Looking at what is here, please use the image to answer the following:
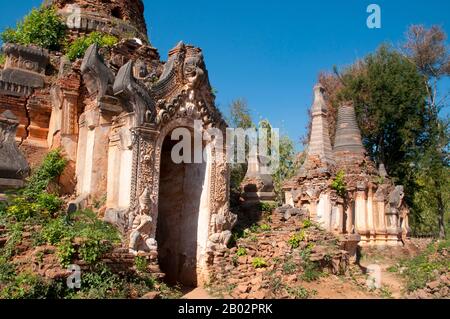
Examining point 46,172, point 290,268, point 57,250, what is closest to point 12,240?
point 57,250

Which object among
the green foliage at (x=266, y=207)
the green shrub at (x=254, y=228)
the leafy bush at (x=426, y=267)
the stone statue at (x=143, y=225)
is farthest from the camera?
the green foliage at (x=266, y=207)

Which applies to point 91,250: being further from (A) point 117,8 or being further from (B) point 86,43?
(A) point 117,8

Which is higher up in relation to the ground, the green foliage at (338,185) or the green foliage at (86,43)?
the green foliage at (86,43)

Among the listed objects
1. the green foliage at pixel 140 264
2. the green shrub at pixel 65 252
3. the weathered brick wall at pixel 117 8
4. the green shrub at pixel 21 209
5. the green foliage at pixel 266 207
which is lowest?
the green foliage at pixel 140 264

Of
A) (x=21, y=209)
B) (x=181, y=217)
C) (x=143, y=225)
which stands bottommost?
(x=143, y=225)

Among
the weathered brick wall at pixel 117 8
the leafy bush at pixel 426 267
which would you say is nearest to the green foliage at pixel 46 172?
the weathered brick wall at pixel 117 8

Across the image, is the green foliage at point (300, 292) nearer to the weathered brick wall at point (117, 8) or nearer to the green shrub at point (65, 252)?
the green shrub at point (65, 252)

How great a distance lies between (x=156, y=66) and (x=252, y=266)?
699 centimetres

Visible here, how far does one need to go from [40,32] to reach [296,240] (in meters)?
10.3

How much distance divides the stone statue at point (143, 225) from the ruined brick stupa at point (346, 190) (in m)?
7.43

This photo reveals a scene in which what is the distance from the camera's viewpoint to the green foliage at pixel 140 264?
30.9ft

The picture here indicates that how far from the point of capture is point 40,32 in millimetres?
14617

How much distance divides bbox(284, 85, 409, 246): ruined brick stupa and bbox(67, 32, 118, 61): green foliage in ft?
27.5
